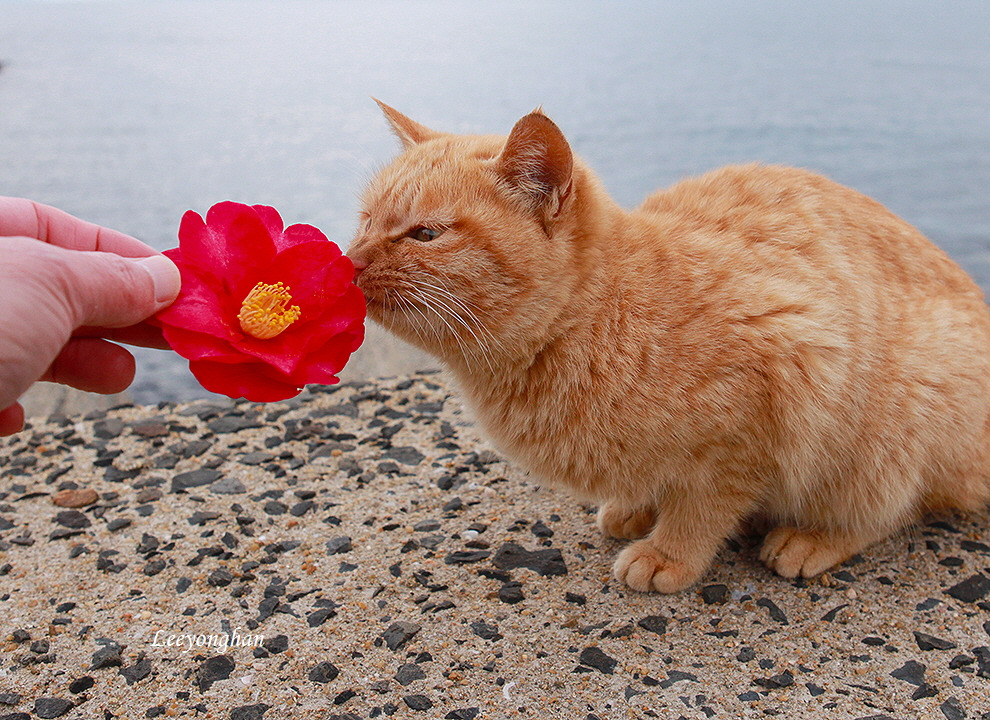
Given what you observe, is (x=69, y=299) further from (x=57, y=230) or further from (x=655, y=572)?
(x=655, y=572)

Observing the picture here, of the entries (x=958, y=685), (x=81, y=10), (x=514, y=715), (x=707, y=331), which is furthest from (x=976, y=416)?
(x=81, y=10)

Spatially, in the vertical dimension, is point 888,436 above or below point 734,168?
below

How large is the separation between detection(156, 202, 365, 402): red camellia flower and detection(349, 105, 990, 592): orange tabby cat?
0.12 meters

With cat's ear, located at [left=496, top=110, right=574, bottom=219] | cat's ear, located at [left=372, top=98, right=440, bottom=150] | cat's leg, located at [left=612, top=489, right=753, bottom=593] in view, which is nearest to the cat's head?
cat's ear, located at [left=496, top=110, right=574, bottom=219]

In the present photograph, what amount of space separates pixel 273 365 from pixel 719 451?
98cm

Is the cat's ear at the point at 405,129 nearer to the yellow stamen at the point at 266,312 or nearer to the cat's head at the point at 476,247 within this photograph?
the cat's head at the point at 476,247

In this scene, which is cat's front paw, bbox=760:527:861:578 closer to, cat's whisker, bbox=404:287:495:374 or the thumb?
cat's whisker, bbox=404:287:495:374

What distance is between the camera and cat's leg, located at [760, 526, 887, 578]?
6.48 feet

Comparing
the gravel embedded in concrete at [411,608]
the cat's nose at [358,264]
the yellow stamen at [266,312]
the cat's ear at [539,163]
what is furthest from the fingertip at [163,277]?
the gravel embedded in concrete at [411,608]

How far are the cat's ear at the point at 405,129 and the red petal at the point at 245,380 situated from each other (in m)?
0.79

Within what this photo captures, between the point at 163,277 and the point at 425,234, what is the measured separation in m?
0.51

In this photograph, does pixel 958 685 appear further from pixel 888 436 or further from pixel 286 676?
pixel 286 676

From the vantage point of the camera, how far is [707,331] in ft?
5.70

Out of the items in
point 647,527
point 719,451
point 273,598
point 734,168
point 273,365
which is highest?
point 734,168
